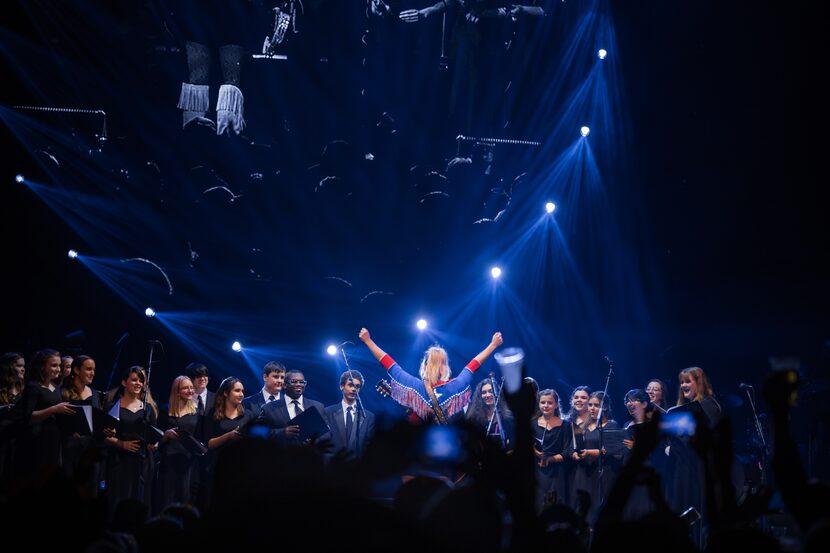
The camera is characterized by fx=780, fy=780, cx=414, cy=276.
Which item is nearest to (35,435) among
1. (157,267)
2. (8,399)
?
(8,399)

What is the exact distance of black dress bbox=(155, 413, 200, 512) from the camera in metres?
8.44

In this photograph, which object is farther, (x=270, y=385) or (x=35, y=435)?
(x=270, y=385)

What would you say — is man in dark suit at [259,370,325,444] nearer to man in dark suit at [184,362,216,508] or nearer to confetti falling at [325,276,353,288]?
man in dark suit at [184,362,216,508]

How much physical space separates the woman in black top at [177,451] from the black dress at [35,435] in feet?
3.53

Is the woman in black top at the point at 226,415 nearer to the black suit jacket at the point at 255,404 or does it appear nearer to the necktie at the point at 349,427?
the black suit jacket at the point at 255,404

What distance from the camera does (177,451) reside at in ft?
27.8

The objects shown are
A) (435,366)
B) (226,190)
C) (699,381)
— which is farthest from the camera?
(226,190)

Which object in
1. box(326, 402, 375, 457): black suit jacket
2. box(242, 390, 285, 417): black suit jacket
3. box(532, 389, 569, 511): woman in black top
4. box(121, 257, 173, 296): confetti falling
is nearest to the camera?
box(532, 389, 569, 511): woman in black top

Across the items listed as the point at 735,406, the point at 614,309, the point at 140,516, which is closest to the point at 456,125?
the point at 614,309

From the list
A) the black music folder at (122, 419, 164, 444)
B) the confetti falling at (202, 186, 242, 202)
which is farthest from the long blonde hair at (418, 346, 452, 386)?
the confetti falling at (202, 186, 242, 202)

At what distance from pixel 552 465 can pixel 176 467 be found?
13.8 feet

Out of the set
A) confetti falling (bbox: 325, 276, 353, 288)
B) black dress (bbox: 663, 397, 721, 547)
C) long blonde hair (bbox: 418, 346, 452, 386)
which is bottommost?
black dress (bbox: 663, 397, 721, 547)

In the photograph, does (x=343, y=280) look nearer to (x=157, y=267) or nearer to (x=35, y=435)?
(x=157, y=267)

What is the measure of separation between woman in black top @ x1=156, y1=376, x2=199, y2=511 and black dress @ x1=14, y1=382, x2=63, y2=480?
108 cm
